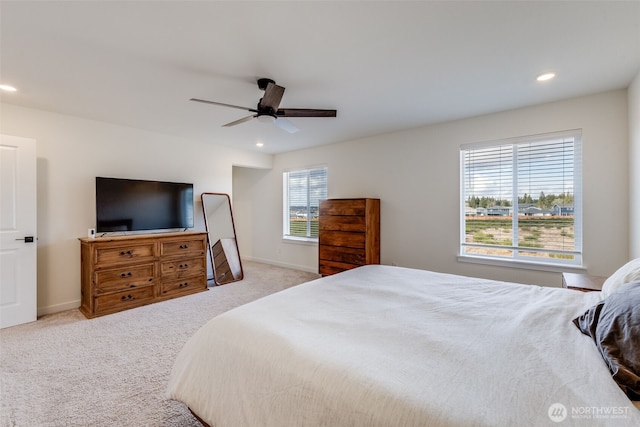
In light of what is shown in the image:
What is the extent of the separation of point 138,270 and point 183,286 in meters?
0.66

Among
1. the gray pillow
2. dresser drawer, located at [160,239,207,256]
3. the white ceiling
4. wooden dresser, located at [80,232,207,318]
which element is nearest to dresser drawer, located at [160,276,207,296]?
wooden dresser, located at [80,232,207,318]

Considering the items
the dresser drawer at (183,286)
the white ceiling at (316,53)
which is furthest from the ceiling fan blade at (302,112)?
the dresser drawer at (183,286)

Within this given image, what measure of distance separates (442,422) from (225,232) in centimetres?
482

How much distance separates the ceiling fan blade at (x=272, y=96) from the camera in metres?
2.29

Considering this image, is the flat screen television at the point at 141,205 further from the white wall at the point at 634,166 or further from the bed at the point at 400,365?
the white wall at the point at 634,166

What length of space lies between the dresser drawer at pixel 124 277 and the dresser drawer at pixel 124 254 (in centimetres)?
9

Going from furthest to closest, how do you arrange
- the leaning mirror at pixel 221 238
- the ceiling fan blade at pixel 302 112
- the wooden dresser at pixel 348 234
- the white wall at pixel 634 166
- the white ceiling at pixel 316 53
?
1. the leaning mirror at pixel 221 238
2. the wooden dresser at pixel 348 234
3. the ceiling fan blade at pixel 302 112
4. the white wall at pixel 634 166
5. the white ceiling at pixel 316 53

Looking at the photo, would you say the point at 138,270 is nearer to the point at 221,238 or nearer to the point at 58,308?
the point at 58,308

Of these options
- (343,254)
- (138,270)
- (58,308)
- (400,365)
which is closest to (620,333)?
(400,365)

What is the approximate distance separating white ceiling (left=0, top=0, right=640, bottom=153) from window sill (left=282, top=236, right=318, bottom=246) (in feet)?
9.23

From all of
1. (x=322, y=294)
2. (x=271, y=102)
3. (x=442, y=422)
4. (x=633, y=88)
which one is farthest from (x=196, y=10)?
(x=633, y=88)

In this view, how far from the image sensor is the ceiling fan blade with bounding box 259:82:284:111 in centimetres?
229

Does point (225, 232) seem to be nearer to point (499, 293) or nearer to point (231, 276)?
point (231, 276)

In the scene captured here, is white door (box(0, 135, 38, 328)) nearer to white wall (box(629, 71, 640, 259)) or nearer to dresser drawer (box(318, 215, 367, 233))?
dresser drawer (box(318, 215, 367, 233))
